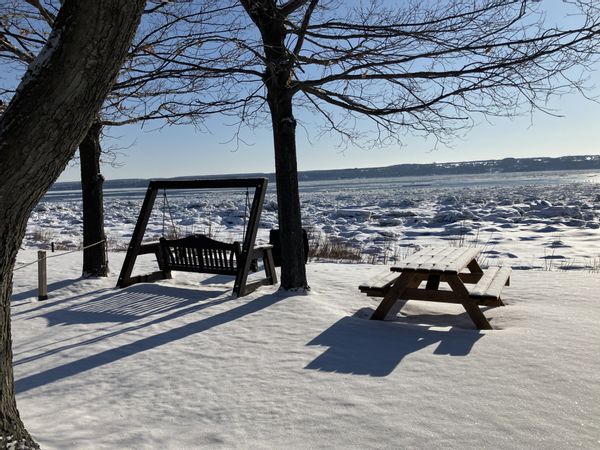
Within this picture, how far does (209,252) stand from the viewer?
763cm

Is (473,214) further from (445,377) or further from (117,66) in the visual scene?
(117,66)

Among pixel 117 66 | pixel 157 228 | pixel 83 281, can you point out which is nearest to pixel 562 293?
pixel 117 66

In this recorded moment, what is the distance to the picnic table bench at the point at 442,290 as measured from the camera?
17.1ft

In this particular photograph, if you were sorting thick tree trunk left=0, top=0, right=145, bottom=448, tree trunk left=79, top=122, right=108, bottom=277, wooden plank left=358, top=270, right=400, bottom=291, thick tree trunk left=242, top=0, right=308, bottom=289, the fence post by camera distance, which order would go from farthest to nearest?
tree trunk left=79, top=122, right=108, bottom=277, thick tree trunk left=242, top=0, right=308, bottom=289, the fence post, wooden plank left=358, top=270, right=400, bottom=291, thick tree trunk left=0, top=0, right=145, bottom=448

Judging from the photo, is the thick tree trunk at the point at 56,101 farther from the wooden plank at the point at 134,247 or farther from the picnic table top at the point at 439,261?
the wooden plank at the point at 134,247

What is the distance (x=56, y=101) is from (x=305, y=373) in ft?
8.98

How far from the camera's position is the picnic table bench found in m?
5.22

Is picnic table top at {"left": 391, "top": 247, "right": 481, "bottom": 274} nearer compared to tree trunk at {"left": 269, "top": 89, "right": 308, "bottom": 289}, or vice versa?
picnic table top at {"left": 391, "top": 247, "right": 481, "bottom": 274}

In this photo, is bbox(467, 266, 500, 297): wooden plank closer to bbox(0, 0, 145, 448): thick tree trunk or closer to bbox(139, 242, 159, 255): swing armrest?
bbox(0, 0, 145, 448): thick tree trunk

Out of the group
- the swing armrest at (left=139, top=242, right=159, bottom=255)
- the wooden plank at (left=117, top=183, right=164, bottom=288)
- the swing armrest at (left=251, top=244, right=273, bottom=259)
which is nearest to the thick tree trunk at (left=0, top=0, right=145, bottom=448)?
the swing armrest at (left=251, top=244, right=273, bottom=259)

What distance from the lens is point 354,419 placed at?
3361mm

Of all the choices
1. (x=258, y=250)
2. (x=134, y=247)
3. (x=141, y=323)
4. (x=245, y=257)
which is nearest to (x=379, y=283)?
(x=245, y=257)

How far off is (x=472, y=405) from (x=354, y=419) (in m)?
0.81

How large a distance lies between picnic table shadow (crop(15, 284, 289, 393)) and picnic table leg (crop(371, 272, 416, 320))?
4.88ft
